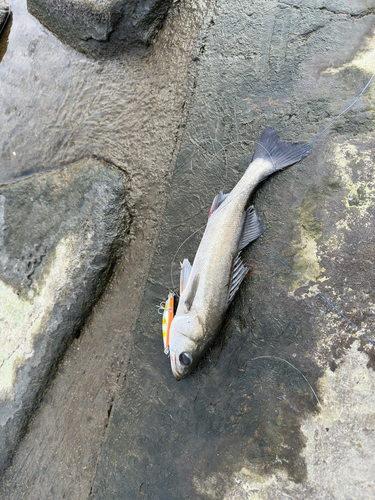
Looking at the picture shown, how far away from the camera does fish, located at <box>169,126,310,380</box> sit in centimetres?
326

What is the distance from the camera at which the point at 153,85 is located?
4012mm

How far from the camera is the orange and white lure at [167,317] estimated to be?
3468 millimetres

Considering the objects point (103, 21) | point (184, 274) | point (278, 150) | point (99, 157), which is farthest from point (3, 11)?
point (184, 274)

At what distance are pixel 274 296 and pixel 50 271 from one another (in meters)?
2.48

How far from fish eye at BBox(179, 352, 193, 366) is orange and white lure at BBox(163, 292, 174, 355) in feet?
0.79

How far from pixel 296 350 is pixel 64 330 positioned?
98.3 inches

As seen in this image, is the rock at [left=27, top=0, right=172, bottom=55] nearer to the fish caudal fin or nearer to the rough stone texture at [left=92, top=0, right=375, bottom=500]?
the rough stone texture at [left=92, top=0, right=375, bottom=500]

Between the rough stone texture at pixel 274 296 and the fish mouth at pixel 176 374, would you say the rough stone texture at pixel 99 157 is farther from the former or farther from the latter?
the fish mouth at pixel 176 374

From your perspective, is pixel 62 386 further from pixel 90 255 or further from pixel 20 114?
pixel 20 114

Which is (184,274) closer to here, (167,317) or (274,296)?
(167,317)

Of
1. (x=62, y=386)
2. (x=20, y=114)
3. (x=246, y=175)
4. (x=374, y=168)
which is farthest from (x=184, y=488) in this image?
(x=20, y=114)

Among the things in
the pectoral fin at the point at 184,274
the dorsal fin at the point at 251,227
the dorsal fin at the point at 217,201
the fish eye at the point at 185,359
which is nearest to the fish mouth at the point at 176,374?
the fish eye at the point at 185,359

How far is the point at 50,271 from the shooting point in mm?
3842

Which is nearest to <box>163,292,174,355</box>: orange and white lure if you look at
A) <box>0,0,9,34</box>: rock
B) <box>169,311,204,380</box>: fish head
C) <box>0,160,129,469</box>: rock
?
<box>169,311,204,380</box>: fish head
